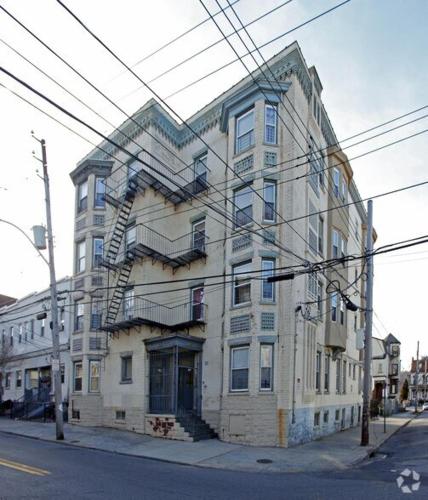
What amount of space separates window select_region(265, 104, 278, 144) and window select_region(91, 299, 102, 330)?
11.6 metres

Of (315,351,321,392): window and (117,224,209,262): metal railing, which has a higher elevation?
(117,224,209,262): metal railing

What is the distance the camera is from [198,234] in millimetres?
23625

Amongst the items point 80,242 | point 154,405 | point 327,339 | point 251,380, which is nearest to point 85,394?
point 154,405

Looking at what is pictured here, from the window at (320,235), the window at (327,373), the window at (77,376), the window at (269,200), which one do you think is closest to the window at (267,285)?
the window at (269,200)

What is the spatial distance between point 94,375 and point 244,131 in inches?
533

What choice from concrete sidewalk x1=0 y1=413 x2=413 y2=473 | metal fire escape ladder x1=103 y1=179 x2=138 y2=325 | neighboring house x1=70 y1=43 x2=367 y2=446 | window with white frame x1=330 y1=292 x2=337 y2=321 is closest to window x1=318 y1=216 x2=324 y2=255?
neighboring house x1=70 y1=43 x2=367 y2=446

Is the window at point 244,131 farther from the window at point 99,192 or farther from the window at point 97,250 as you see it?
the window at point 97,250

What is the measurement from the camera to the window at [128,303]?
23.4m

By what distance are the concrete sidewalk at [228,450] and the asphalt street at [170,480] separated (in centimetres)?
80

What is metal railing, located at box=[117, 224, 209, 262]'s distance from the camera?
76.4ft

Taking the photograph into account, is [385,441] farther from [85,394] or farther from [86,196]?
[86,196]

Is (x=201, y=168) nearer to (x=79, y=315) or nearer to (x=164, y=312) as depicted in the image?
(x=164, y=312)

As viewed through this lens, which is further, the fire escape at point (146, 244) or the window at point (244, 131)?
the fire escape at point (146, 244)

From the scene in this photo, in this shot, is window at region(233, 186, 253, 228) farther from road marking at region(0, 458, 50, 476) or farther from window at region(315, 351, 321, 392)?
road marking at region(0, 458, 50, 476)
